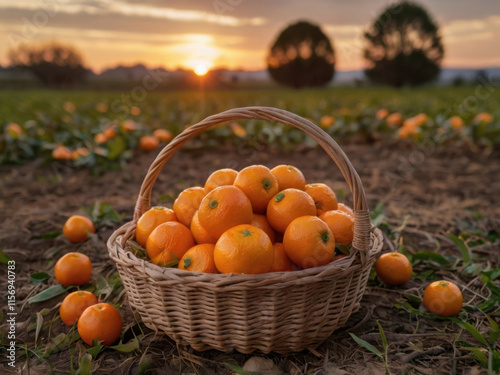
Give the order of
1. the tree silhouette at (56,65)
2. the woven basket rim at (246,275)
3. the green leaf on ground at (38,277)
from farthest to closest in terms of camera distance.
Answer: the tree silhouette at (56,65), the green leaf on ground at (38,277), the woven basket rim at (246,275)

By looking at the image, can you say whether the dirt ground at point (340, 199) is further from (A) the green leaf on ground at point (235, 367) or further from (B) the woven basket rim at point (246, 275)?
(B) the woven basket rim at point (246, 275)

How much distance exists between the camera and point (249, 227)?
183 cm

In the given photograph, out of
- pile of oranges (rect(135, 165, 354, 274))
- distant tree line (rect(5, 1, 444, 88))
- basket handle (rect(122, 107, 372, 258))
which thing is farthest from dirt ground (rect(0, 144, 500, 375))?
distant tree line (rect(5, 1, 444, 88))

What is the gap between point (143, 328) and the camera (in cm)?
221

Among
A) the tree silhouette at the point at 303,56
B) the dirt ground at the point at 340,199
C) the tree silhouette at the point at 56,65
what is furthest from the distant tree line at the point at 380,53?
the dirt ground at the point at 340,199

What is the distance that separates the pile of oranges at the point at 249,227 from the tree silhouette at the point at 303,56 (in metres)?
46.5

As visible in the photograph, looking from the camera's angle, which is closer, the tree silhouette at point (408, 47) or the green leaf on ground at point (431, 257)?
the green leaf on ground at point (431, 257)

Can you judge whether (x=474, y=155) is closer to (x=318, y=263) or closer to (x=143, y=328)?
(x=318, y=263)

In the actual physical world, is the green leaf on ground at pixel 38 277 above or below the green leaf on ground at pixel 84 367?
below

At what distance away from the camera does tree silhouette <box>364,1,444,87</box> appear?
42.8 meters

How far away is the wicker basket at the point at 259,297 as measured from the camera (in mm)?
1703

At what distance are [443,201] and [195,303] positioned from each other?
359 cm

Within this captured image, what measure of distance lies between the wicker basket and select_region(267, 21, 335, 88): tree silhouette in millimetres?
46750

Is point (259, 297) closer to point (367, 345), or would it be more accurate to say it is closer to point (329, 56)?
point (367, 345)
